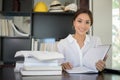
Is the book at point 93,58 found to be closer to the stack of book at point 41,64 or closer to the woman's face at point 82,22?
the stack of book at point 41,64

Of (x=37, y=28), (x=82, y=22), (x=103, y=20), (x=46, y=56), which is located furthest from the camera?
(x=37, y=28)

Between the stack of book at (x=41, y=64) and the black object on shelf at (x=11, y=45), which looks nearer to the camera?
the stack of book at (x=41, y=64)

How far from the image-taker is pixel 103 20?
3.26 metres

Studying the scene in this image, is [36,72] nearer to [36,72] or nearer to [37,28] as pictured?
[36,72]

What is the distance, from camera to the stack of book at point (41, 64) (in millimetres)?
1396

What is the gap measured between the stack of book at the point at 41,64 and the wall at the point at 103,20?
1868mm

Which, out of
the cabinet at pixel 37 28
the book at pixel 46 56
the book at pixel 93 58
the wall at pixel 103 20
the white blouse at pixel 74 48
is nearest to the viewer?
the book at pixel 46 56

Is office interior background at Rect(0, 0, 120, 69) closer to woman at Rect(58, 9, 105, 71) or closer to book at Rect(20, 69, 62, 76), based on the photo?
woman at Rect(58, 9, 105, 71)

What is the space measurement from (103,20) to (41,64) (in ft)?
6.51

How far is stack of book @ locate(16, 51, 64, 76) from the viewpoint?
1.40 m

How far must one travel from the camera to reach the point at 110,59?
128 inches

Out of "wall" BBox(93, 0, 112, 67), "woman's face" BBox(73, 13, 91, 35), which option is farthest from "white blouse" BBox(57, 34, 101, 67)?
"wall" BBox(93, 0, 112, 67)

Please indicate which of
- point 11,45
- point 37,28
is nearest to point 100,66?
point 37,28

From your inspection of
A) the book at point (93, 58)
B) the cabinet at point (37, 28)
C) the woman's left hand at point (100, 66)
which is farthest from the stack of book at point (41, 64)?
the cabinet at point (37, 28)
